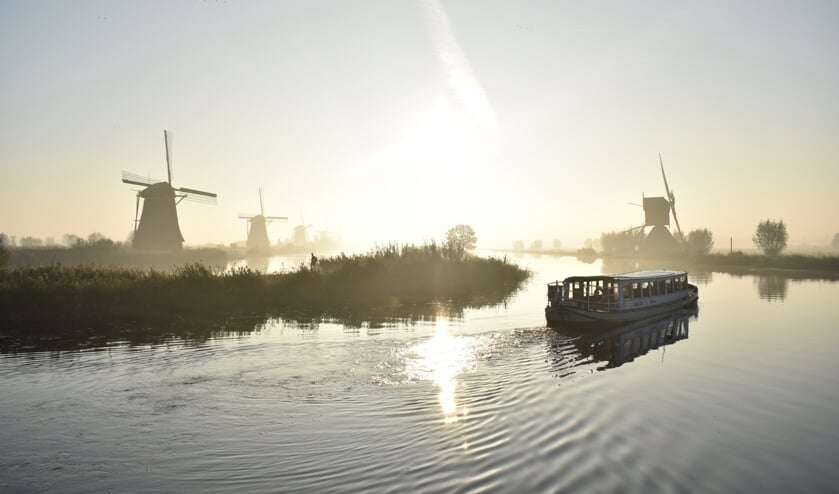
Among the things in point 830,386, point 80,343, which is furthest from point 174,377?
point 830,386

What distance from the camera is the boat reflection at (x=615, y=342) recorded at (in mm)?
18266

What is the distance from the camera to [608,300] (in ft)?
81.8

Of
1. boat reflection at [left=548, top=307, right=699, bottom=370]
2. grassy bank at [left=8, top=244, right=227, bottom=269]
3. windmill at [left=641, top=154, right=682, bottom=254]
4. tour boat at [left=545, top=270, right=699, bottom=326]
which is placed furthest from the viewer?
windmill at [left=641, top=154, right=682, bottom=254]

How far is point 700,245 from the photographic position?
118625 mm

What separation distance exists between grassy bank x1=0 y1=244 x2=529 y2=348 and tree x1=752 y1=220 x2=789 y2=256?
77498 millimetres

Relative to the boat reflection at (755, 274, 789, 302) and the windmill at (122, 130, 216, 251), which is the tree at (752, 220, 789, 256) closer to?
the boat reflection at (755, 274, 789, 302)

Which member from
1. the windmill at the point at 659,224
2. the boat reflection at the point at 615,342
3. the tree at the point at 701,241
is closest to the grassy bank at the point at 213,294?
the boat reflection at the point at 615,342

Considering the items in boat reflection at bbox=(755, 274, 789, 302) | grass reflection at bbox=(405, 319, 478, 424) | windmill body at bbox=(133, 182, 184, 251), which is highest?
windmill body at bbox=(133, 182, 184, 251)

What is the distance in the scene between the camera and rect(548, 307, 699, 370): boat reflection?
18266 mm

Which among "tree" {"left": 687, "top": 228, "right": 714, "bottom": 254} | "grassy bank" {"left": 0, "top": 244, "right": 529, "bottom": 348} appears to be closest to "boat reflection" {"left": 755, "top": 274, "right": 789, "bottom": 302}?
"grassy bank" {"left": 0, "top": 244, "right": 529, "bottom": 348}

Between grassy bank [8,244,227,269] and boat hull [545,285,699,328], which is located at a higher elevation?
grassy bank [8,244,227,269]

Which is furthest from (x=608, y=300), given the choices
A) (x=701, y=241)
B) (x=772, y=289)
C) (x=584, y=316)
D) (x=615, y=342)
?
(x=701, y=241)

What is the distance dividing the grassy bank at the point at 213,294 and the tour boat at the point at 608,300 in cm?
819

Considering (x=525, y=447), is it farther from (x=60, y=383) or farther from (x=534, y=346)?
(x=60, y=383)
